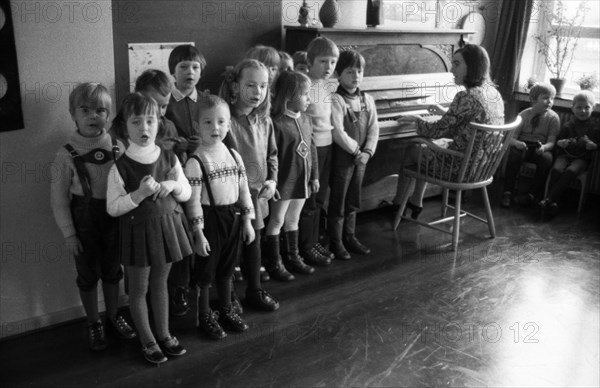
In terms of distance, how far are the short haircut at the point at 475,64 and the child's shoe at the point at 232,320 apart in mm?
1889

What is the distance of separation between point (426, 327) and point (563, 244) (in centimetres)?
154

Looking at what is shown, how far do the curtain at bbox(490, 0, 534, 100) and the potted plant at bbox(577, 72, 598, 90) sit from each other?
1.66 feet

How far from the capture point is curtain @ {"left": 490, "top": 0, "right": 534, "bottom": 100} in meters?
Answer: 4.62

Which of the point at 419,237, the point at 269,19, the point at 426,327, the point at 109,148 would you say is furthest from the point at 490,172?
the point at 109,148

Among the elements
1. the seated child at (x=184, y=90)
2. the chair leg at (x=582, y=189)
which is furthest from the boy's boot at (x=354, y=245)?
the chair leg at (x=582, y=189)

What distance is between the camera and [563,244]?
143 inches

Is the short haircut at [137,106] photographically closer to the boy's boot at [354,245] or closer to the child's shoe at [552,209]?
the boy's boot at [354,245]

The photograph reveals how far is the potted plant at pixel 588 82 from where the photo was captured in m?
4.43

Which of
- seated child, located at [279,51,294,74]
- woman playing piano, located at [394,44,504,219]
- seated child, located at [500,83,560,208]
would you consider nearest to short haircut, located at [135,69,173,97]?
seated child, located at [279,51,294,74]

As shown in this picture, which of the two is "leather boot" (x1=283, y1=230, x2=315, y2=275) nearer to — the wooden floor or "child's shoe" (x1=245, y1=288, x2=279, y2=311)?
the wooden floor

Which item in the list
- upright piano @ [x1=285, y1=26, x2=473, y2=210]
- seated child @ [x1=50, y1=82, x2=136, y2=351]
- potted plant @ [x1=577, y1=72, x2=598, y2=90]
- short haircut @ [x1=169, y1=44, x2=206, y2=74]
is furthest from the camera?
potted plant @ [x1=577, y1=72, x2=598, y2=90]

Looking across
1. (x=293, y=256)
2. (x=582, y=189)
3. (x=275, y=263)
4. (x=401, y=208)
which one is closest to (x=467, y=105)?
(x=401, y=208)

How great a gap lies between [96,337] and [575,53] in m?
4.33

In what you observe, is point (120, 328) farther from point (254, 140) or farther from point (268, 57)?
point (268, 57)
